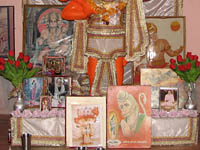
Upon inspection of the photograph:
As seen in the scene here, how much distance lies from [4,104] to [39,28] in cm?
78

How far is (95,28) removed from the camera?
8.41 ft

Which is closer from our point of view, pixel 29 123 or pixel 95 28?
pixel 29 123

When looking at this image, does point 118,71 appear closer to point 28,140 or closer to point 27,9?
point 28,140

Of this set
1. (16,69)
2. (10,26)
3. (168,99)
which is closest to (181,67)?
(168,99)

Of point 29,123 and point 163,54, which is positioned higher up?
point 163,54

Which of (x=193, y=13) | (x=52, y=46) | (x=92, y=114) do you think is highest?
(x=193, y=13)

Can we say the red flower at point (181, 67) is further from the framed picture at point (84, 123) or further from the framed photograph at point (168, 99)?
the framed picture at point (84, 123)

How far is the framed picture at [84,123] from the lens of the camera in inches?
89.8

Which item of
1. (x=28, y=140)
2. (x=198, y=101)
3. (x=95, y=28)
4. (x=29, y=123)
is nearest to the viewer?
(x=28, y=140)

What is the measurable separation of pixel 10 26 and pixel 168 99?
5.65ft

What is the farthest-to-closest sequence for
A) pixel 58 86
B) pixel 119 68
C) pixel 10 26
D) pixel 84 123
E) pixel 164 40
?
1. pixel 10 26
2. pixel 164 40
3. pixel 58 86
4. pixel 119 68
5. pixel 84 123

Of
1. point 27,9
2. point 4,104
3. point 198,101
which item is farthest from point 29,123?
point 198,101

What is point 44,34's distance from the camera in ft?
11.1

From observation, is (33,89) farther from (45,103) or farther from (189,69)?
(189,69)
